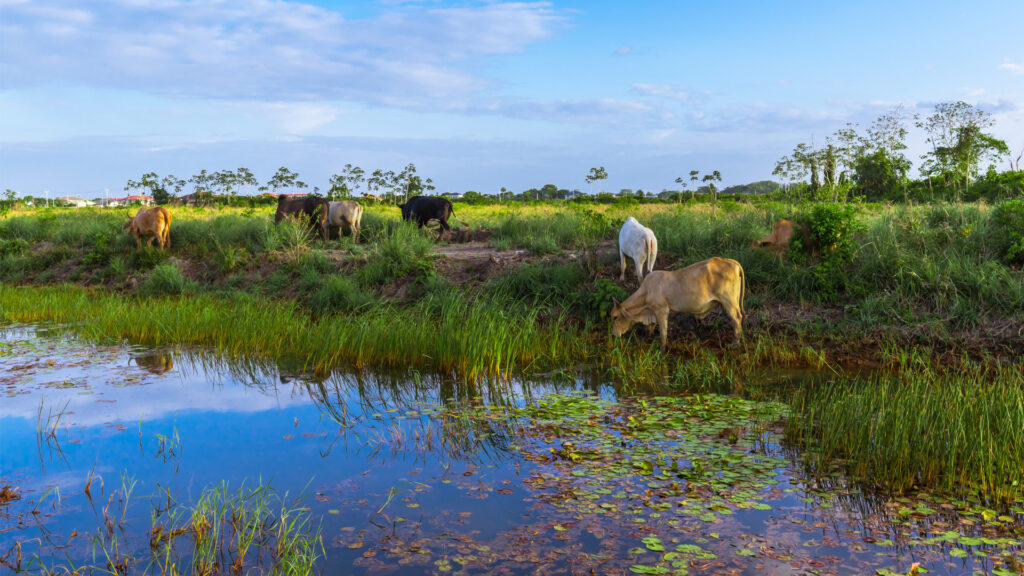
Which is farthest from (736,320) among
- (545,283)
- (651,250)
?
(545,283)

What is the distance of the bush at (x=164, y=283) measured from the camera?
14047mm

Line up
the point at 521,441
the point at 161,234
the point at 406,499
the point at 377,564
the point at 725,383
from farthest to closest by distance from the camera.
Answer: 1. the point at 161,234
2. the point at 725,383
3. the point at 521,441
4. the point at 406,499
5. the point at 377,564

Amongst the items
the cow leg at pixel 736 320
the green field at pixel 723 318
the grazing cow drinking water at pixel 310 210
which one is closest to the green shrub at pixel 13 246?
the green field at pixel 723 318

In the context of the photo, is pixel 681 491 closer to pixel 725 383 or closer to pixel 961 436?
pixel 961 436

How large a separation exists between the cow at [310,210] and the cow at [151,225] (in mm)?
2582

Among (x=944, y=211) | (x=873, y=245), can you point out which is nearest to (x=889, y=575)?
(x=873, y=245)

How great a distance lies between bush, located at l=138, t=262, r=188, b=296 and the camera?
1405 centimetres

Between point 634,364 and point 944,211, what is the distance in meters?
7.51

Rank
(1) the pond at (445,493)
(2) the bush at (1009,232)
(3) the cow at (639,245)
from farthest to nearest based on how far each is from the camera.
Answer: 1. (3) the cow at (639,245)
2. (2) the bush at (1009,232)
3. (1) the pond at (445,493)

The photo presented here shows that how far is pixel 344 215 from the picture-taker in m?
16.4

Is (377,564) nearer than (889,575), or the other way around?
(889,575)

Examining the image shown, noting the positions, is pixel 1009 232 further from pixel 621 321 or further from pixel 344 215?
pixel 344 215

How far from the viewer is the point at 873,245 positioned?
33.6 ft

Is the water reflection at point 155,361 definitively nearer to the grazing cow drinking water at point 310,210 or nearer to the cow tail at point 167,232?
the grazing cow drinking water at point 310,210
